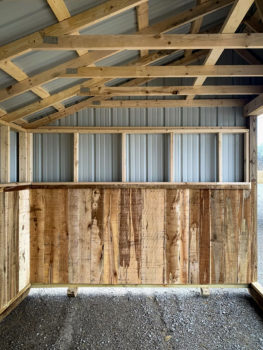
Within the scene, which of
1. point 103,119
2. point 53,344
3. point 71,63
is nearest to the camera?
point 71,63

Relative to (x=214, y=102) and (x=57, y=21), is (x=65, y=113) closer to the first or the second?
(x=57, y=21)

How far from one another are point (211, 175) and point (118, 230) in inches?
63.4

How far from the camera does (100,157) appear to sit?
345 cm

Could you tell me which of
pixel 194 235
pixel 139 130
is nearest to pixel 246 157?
pixel 194 235

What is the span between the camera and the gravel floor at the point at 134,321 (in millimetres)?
2461

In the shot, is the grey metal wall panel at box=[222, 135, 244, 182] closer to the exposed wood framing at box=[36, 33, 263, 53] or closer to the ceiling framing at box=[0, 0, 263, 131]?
the ceiling framing at box=[0, 0, 263, 131]

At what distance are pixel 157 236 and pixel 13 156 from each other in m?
2.38

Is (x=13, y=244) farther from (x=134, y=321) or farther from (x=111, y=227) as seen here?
(x=134, y=321)

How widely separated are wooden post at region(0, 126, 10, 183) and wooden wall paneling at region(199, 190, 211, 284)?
8.80 feet

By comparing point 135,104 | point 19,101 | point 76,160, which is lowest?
point 76,160

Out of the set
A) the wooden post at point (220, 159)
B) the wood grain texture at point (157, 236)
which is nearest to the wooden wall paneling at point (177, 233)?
the wood grain texture at point (157, 236)

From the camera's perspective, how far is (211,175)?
340 centimetres

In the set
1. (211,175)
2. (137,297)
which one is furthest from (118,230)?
(211,175)

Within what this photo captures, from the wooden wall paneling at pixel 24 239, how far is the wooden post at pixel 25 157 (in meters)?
0.24
